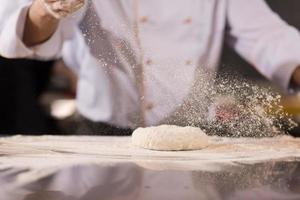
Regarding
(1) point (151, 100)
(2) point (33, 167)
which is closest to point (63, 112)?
(1) point (151, 100)

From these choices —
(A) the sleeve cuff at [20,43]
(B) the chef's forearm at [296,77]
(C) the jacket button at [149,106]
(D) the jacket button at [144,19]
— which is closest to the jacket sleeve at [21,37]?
(A) the sleeve cuff at [20,43]

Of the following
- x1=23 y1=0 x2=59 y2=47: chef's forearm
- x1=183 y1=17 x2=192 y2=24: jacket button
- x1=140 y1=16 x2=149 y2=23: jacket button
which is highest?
x1=23 y1=0 x2=59 y2=47: chef's forearm

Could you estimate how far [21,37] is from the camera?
54.4 inches

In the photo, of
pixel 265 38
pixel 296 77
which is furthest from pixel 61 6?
pixel 296 77

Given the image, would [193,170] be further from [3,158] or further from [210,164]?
[3,158]

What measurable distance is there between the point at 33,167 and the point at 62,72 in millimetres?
747

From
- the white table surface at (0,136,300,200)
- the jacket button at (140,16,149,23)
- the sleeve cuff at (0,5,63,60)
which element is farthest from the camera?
the jacket button at (140,16,149,23)

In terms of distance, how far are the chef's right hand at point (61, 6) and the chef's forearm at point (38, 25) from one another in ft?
0.09

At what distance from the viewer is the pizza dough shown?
3.62 ft

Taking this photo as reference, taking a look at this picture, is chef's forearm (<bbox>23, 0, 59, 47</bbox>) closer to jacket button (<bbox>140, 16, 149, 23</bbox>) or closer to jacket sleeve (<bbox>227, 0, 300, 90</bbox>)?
jacket button (<bbox>140, 16, 149, 23</bbox>)

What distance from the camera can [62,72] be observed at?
1.65m

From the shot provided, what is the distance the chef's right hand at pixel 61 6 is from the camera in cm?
124

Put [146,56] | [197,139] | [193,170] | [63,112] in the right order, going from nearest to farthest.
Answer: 1. [193,170]
2. [197,139]
3. [146,56]
4. [63,112]

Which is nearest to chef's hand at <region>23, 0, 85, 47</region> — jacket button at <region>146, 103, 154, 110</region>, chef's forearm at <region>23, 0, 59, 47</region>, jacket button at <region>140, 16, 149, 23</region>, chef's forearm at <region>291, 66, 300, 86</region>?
chef's forearm at <region>23, 0, 59, 47</region>
